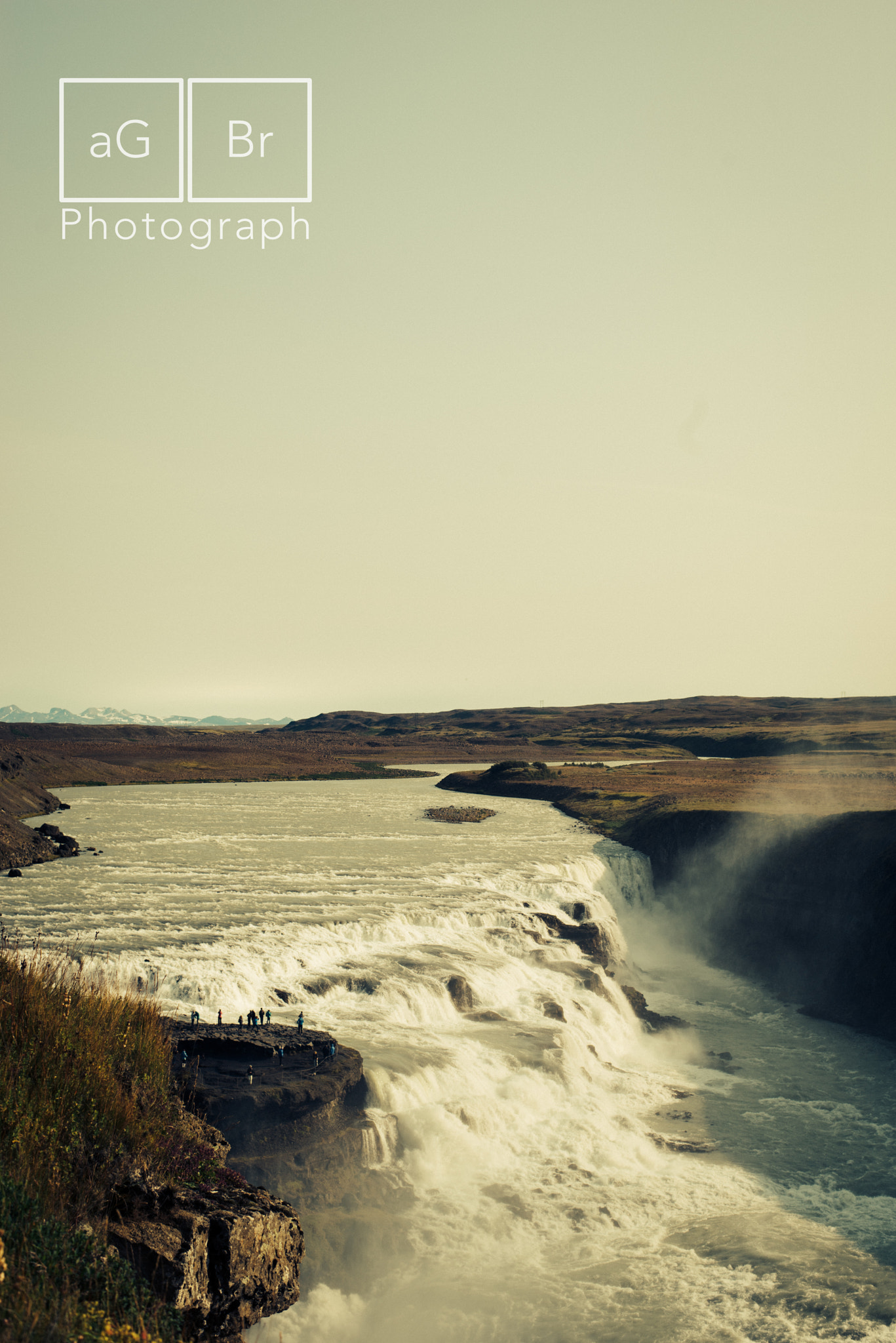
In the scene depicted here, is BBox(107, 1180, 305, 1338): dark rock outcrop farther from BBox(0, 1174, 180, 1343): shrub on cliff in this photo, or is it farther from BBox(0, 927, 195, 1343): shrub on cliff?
BBox(0, 1174, 180, 1343): shrub on cliff

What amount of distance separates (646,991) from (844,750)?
84932mm

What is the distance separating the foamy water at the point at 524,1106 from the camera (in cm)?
1836

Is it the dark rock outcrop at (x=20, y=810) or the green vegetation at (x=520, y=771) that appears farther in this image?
the green vegetation at (x=520, y=771)

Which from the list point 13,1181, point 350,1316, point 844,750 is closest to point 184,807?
point 350,1316

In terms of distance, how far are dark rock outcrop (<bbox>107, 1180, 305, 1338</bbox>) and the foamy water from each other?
5065 mm

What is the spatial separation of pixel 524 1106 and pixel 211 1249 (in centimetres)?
1576

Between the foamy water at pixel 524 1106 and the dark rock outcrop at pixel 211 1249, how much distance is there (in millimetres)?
5065

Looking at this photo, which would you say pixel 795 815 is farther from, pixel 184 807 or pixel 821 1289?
pixel 184 807

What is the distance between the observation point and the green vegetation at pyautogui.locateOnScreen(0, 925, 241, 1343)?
740 centimetres

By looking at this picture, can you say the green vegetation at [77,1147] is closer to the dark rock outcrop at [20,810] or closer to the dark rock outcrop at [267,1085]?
the dark rock outcrop at [267,1085]

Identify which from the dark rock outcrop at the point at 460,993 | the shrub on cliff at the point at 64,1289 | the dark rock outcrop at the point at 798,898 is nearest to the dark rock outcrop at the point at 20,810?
the dark rock outcrop at the point at 460,993

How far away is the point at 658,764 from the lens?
119000mm

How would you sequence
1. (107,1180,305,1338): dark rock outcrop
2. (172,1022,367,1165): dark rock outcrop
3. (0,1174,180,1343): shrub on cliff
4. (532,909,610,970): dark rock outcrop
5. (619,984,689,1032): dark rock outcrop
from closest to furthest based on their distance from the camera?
(0,1174,180,1343): shrub on cliff < (107,1180,305,1338): dark rock outcrop < (172,1022,367,1165): dark rock outcrop < (619,984,689,1032): dark rock outcrop < (532,909,610,970): dark rock outcrop

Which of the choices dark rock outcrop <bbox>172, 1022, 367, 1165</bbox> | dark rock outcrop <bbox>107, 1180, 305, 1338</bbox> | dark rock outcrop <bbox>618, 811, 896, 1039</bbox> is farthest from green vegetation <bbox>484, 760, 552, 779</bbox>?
dark rock outcrop <bbox>107, 1180, 305, 1338</bbox>
